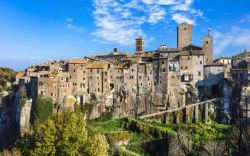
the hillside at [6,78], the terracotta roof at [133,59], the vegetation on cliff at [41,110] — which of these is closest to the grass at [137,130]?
the vegetation on cliff at [41,110]

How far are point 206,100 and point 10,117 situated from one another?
105 ft

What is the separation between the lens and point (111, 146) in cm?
5019

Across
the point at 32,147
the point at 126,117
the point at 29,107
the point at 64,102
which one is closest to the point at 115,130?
the point at 126,117

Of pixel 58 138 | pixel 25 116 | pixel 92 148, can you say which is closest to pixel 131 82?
pixel 25 116

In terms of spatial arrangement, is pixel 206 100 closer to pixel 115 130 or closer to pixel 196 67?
pixel 196 67

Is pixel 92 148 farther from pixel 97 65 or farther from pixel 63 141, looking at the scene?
pixel 97 65

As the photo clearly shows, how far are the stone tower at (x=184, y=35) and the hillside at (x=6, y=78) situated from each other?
106 ft

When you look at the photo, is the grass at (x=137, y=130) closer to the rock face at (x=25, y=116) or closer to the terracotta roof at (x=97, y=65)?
the terracotta roof at (x=97, y=65)

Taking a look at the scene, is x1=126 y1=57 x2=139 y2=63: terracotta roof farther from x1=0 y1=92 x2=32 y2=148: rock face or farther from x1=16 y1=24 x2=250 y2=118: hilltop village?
x1=0 y1=92 x2=32 y2=148: rock face

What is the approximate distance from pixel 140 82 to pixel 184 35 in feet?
40.8

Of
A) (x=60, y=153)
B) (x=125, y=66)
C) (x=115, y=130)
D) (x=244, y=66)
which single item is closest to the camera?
(x=60, y=153)

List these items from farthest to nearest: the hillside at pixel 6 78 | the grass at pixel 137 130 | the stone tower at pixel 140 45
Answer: the hillside at pixel 6 78
the stone tower at pixel 140 45
the grass at pixel 137 130

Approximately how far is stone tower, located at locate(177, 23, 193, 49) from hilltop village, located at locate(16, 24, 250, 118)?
154 inches

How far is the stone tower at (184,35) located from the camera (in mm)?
68000
